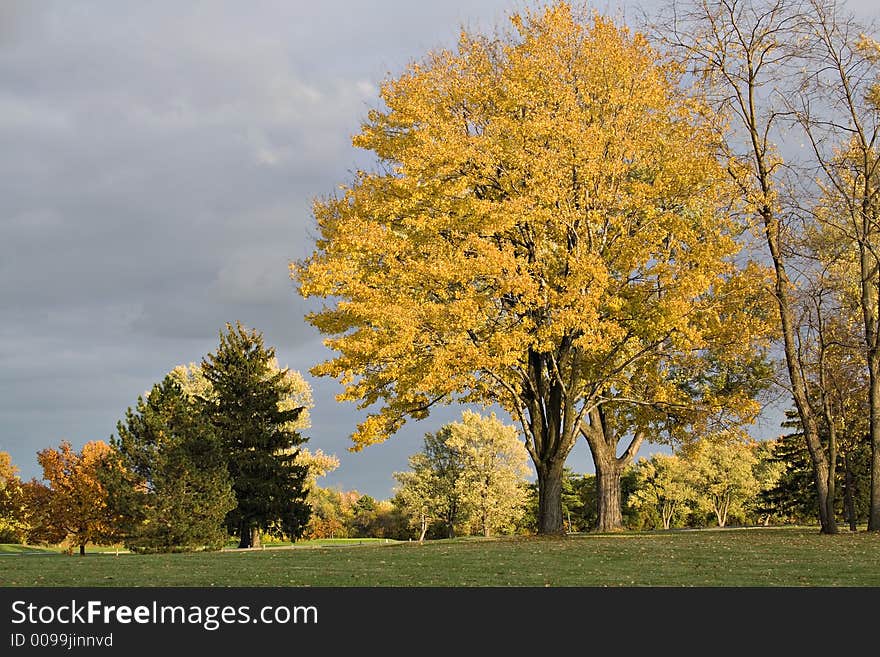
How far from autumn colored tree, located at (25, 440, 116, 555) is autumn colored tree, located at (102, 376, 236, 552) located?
9.49 meters

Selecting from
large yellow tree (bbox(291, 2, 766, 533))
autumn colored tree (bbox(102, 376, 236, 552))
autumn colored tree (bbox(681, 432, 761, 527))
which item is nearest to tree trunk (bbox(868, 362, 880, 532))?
large yellow tree (bbox(291, 2, 766, 533))

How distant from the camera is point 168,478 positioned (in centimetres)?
3281

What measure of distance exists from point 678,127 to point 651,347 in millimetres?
7111

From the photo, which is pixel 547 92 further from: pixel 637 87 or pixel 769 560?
pixel 769 560

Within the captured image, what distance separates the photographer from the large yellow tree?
76.3ft

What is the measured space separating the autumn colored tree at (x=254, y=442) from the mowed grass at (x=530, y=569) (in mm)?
22212

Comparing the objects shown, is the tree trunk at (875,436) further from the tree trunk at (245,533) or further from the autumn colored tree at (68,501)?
the autumn colored tree at (68,501)

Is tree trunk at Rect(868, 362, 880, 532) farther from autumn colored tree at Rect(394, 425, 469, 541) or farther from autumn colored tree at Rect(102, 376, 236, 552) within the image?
autumn colored tree at Rect(394, 425, 469, 541)

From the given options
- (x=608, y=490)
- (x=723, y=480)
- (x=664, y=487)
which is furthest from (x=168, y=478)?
(x=723, y=480)

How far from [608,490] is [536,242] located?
12.7 m

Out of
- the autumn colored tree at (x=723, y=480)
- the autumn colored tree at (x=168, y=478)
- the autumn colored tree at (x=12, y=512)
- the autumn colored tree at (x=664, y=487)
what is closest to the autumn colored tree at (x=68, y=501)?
the autumn colored tree at (x=12, y=512)

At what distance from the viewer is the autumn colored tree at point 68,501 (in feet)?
141

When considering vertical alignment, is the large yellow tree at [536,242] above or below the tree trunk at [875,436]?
above
